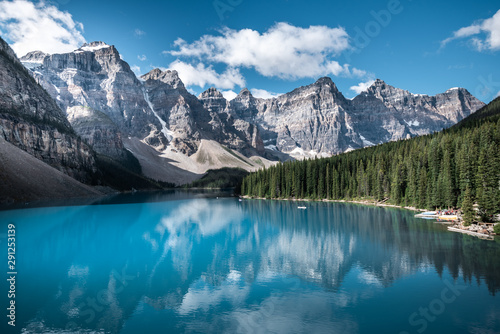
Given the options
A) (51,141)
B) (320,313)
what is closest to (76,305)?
(320,313)

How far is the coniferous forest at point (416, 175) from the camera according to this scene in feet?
177

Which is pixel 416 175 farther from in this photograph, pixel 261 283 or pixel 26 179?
pixel 26 179

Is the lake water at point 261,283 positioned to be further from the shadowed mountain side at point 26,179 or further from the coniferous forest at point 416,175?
the shadowed mountain side at point 26,179

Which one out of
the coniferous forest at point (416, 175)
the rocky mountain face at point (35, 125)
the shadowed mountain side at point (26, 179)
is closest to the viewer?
the coniferous forest at point (416, 175)

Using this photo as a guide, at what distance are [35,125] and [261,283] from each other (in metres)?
169

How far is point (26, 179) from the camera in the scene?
106 metres

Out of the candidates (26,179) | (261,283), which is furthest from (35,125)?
(261,283)

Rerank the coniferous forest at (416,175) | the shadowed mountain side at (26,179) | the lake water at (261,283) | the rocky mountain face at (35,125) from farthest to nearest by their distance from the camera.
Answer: the rocky mountain face at (35,125) < the shadowed mountain side at (26,179) < the coniferous forest at (416,175) < the lake water at (261,283)

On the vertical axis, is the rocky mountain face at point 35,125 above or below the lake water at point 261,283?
above

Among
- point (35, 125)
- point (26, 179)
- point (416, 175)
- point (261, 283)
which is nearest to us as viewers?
point (261, 283)

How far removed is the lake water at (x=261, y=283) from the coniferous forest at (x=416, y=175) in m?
18.5

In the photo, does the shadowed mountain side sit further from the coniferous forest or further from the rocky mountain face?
the coniferous forest

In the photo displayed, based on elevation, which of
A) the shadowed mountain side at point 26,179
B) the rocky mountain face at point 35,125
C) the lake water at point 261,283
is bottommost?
the lake water at point 261,283

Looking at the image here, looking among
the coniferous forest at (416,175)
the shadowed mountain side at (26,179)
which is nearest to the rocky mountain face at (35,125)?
the shadowed mountain side at (26,179)
